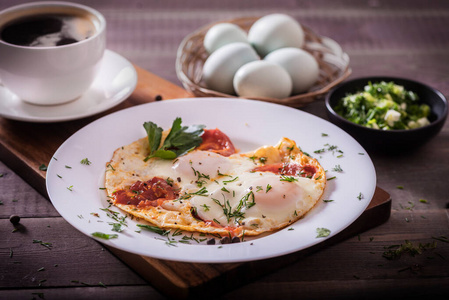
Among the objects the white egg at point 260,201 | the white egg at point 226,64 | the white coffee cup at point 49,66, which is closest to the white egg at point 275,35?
the white egg at point 226,64

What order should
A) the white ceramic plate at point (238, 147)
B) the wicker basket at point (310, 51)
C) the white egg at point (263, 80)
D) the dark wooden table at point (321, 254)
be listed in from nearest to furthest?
the white ceramic plate at point (238, 147)
the dark wooden table at point (321, 254)
the white egg at point (263, 80)
the wicker basket at point (310, 51)

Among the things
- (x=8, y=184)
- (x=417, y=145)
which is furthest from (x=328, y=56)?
(x=8, y=184)

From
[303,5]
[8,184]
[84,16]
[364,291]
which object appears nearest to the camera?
[364,291]

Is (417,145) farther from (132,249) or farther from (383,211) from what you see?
(132,249)

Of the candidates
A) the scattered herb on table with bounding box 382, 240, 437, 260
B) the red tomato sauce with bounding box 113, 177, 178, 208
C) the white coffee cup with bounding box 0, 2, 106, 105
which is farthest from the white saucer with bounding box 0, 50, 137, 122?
the scattered herb on table with bounding box 382, 240, 437, 260

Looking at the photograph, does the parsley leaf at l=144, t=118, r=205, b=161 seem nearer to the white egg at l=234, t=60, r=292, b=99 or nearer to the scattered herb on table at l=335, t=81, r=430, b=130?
the white egg at l=234, t=60, r=292, b=99

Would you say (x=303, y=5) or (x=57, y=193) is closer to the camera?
(x=57, y=193)

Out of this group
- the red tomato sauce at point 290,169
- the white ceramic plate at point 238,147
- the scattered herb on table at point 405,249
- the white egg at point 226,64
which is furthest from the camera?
the white egg at point 226,64

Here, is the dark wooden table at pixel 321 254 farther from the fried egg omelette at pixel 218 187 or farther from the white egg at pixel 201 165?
the white egg at pixel 201 165
